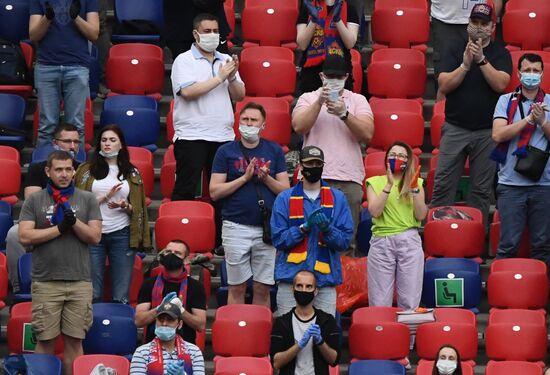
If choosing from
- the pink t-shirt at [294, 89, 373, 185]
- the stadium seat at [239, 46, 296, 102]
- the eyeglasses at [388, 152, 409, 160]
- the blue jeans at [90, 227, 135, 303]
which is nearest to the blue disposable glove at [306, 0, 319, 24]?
the stadium seat at [239, 46, 296, 102]

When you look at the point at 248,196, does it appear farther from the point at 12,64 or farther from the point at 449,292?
the point at 12,64

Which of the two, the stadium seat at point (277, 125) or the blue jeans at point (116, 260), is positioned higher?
the stadium seat at point (277, 125)

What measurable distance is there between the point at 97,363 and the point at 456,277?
113 inches

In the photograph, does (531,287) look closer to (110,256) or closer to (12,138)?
(110,256)

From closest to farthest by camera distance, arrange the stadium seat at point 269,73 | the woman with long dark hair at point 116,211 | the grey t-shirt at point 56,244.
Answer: the grey t-shirt at point 56,244
the woman with long dark hair at point 116,211
the stadium seat at point 269,73

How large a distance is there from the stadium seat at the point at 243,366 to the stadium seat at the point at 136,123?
3.07 m

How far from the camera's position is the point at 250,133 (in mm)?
14352

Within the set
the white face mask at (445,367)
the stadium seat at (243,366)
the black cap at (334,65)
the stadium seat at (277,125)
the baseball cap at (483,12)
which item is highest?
the baseball cap at (483,12)

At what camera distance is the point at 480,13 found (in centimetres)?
1523

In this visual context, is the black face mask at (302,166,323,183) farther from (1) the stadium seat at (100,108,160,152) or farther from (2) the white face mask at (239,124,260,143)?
(1) the stadium seat at (100,108,160,152)

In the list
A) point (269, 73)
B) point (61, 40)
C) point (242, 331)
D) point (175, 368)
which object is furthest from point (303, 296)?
point (61, 40)

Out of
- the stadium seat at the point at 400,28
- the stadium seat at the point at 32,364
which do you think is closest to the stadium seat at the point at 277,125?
the stadium seat at the point at 400,28

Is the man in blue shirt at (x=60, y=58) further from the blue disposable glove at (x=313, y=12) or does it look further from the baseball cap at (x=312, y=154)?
the baseball cap at (x=312, y=154)

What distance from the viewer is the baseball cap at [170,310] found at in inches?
515
